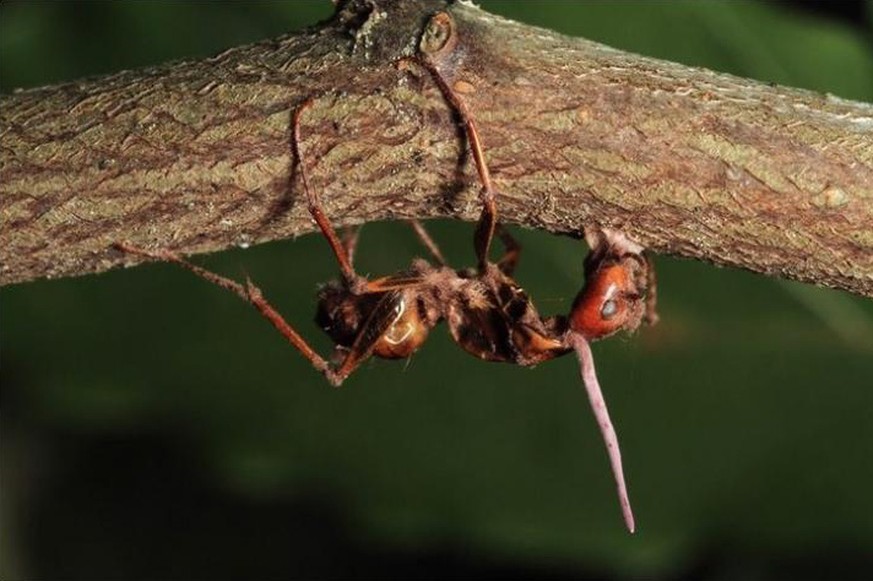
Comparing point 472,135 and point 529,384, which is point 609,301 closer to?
point 472,135

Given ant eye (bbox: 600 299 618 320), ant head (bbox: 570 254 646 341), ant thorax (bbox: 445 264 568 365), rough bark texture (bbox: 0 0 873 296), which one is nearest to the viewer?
rough bark texture (bbox: 0 0 873 296)

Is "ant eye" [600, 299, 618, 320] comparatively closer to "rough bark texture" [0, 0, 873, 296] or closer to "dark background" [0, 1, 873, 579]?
"rough bark texture" [0, 0, 873, 296]

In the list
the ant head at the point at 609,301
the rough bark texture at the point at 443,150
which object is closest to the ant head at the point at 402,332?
the ant head at the point at 609,301

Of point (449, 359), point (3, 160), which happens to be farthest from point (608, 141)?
point (449, 359)

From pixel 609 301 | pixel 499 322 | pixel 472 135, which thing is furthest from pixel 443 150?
pixel 499 322

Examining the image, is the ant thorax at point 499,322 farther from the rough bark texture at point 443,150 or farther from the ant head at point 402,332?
the rough bark texture at point 443,150

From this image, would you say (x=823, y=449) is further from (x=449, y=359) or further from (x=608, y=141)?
(x=608, y=141)

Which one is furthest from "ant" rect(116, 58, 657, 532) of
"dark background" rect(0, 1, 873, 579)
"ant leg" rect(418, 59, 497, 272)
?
"dark background" rect(0, 1, 873, 579)
